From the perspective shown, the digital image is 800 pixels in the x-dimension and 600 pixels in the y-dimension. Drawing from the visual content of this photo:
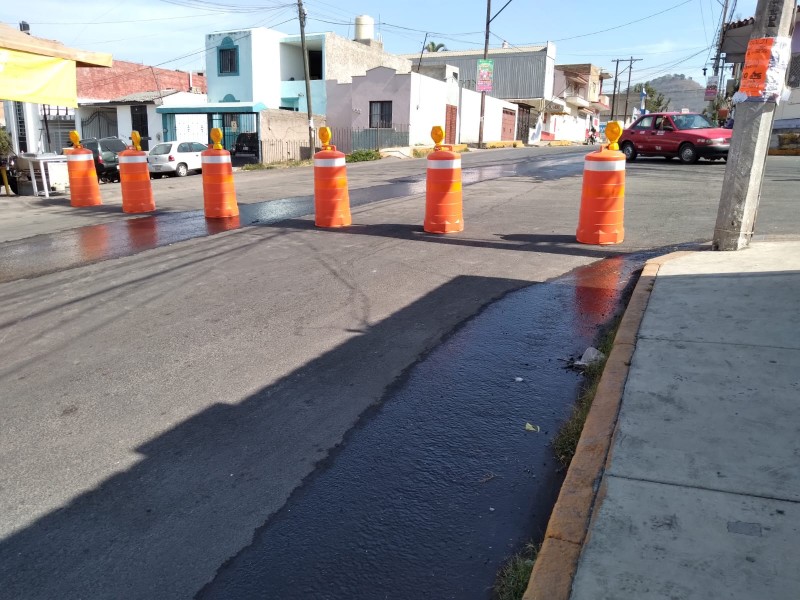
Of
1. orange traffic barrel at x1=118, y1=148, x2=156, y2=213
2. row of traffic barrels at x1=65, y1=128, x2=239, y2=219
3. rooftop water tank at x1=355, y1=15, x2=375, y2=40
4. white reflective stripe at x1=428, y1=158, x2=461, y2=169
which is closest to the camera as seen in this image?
white reflective stripe at x1=428, y1=158, x2=461, y2=169

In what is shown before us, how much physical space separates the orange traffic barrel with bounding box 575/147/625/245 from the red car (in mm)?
13023

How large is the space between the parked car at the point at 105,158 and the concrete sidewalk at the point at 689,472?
23094mm

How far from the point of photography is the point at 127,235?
33.7 ft

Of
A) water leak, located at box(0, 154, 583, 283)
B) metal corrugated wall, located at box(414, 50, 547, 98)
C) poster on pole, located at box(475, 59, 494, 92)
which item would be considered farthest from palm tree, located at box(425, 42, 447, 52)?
water leak, located at box(0, 154, 583, 283)

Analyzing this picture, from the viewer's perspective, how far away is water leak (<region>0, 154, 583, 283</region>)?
8.45m

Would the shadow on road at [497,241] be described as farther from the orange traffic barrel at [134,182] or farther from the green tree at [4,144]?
the green tree at [4,144]

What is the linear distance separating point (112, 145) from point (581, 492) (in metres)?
25.8

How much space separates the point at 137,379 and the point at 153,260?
13.5 ft

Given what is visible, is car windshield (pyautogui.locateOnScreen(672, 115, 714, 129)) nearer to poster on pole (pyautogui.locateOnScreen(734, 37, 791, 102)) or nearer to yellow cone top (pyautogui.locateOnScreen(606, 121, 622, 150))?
yellow cone top (pyautogui.locateOnScreen(606, 121, 622, 150))

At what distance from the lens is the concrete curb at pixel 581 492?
2470 mm

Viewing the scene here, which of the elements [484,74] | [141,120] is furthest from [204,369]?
[484,74]

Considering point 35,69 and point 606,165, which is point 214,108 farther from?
point 606,165

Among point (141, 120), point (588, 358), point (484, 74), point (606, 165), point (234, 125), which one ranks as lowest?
point (588, 358)

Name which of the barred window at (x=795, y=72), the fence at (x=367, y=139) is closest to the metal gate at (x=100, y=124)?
the fence at (x=367, y=139)
